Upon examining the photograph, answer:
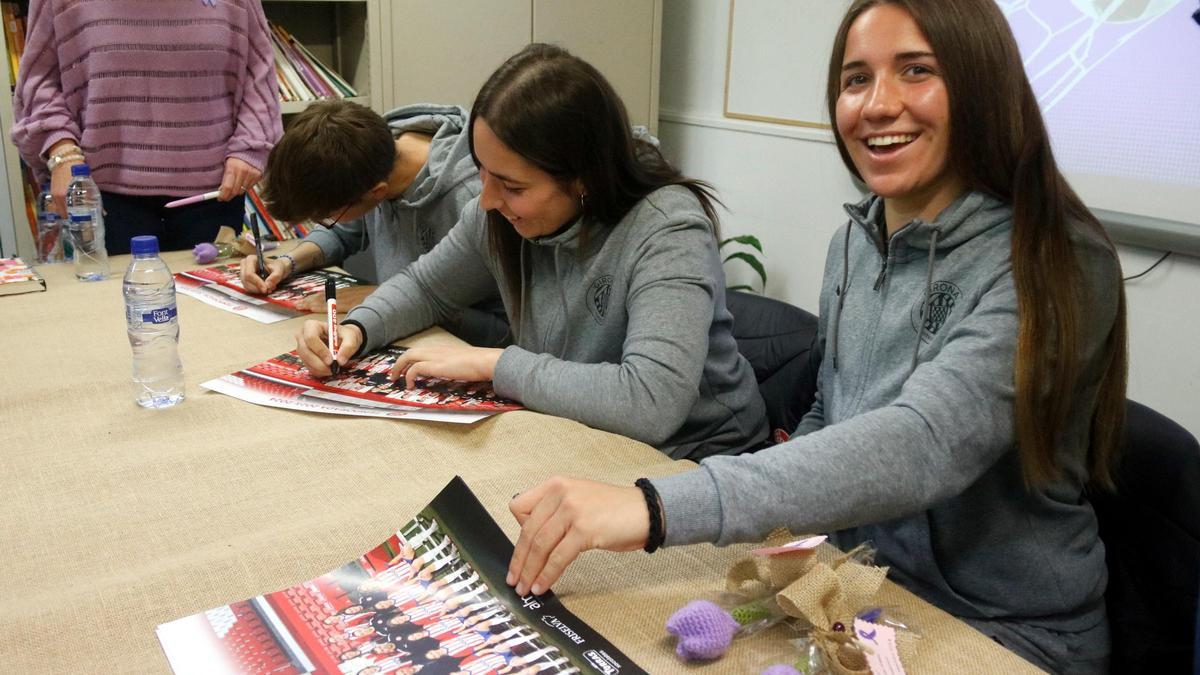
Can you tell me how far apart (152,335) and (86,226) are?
82 centimetres

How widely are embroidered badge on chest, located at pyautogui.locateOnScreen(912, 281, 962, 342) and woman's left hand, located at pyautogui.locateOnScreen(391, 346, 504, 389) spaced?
1.90 ft

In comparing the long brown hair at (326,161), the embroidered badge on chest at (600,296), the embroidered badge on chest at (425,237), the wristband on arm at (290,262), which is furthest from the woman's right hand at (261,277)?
the embroidered badge on chest at (600,296)

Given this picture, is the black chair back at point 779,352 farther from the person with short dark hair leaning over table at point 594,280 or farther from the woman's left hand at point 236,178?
the woman's left hand at point 236,178

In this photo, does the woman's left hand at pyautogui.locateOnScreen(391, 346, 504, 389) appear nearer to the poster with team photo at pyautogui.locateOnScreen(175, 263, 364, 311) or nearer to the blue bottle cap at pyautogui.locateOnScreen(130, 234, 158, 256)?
the blue bottle cap at pyautogui.locateOnScreen(130, 234, 158, 256)

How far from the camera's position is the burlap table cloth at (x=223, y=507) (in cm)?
81

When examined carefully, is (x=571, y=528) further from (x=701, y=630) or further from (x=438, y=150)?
(x=438, y=150)

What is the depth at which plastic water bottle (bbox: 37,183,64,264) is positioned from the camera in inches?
87.5

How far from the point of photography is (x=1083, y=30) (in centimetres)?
211

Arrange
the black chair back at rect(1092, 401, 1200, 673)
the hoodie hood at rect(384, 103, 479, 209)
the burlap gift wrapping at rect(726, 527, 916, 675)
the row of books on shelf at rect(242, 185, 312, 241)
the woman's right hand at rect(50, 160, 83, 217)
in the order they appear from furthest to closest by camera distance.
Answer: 1. the row of books on shelf at rect(242, 185, 312, 241)
2. the woman's right hand at rect(50, 160, 83, 217)
3. the hoodie hood at rect(384, 103, 479, 209)
4. the black chair back at rect(1092, 401, 1200, 673)
5. the burlap gift wrapping at rect(726, 527, 916, 675)

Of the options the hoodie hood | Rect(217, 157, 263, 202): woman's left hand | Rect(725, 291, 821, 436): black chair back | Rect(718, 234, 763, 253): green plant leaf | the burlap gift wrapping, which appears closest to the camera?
the burlap gift wrapping

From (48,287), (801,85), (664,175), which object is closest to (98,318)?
(48,287)

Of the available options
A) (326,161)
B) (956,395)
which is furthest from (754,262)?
(956,395)

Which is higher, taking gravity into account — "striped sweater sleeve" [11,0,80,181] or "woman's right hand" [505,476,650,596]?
"striped sweater sleeve" [11,0,80,181]

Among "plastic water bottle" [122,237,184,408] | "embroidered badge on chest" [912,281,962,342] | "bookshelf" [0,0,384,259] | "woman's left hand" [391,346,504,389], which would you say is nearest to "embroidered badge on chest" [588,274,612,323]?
"woman's left hand" [391,346,504,389]
